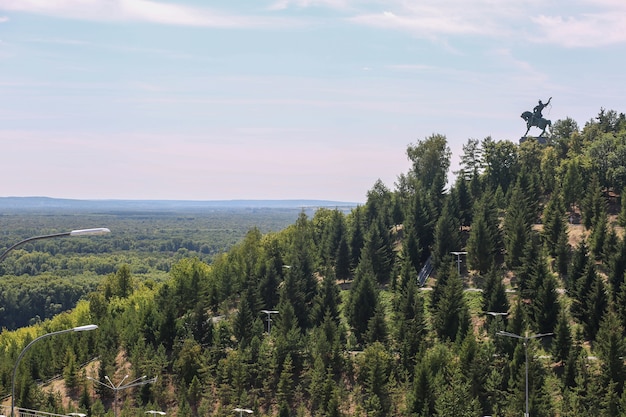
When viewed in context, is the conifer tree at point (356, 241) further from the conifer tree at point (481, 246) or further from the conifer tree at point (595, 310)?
the conifer tree at point (595, 310)

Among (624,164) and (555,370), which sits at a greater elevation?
(624,164)

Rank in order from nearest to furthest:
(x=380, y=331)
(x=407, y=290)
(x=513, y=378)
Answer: (x=513, y=378) < (x=380, y=331) < (x=407, y=290)

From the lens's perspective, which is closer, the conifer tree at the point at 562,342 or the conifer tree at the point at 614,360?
the conifer tree at the point at 614,360

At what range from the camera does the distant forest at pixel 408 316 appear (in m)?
71.4

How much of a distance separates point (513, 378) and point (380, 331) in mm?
15697

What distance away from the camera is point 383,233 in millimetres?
109562

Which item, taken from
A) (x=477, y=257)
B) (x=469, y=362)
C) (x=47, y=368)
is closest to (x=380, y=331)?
(x=469, y=362)

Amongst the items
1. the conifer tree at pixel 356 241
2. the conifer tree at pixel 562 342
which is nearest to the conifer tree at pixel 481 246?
the conifer tree at pixel 356 241

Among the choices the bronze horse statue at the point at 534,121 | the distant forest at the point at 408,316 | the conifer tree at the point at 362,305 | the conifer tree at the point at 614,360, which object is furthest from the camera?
the bronze horse statue at the point at 534,121

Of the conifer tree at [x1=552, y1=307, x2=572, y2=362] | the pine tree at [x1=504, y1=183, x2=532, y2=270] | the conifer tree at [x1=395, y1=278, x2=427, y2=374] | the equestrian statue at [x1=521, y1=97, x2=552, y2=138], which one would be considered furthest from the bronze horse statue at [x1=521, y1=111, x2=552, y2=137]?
the conifer tree at [x1=552, y1=307, x2=572, y2=362]

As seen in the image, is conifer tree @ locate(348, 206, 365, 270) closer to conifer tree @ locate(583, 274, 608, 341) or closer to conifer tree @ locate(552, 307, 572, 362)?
conifer tree @ locate(583, 274, 608, 341)

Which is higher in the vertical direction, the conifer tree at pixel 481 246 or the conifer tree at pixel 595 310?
the conifer tree at pixel 481 246

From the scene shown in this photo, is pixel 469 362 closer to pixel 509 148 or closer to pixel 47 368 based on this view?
pixel 47 368

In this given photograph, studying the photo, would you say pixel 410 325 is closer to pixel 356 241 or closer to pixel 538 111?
pixel 356 241
